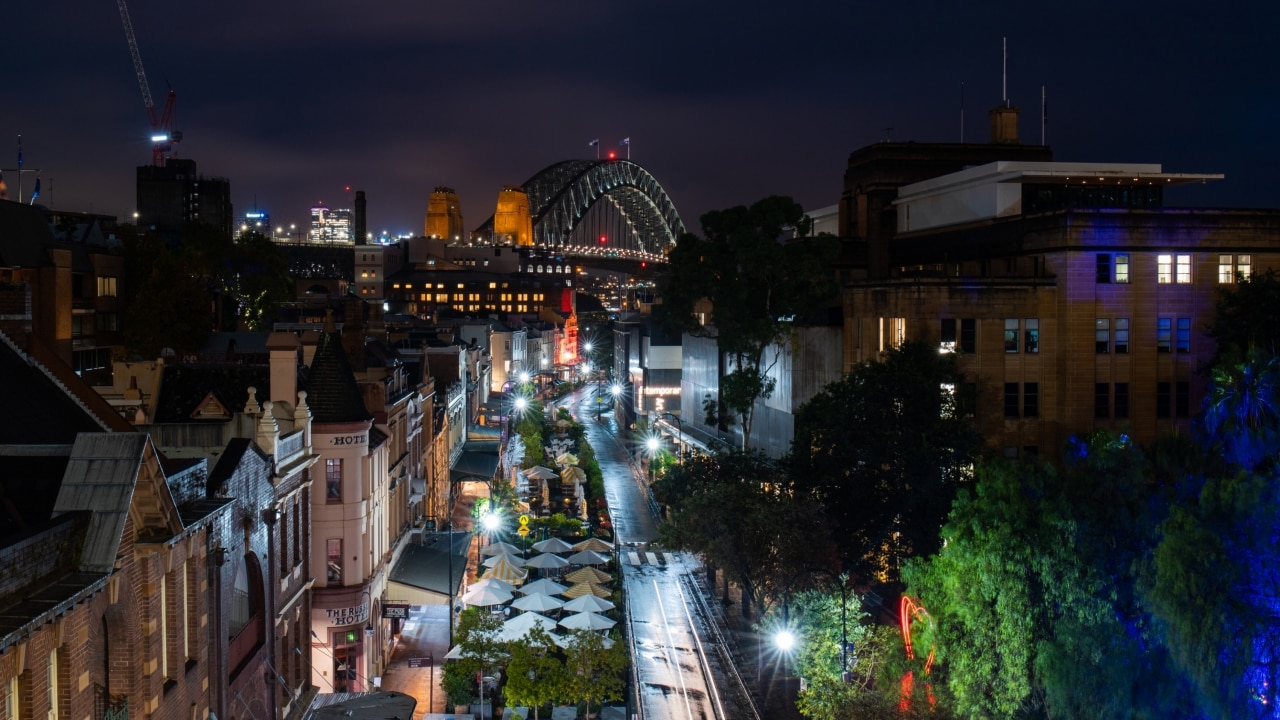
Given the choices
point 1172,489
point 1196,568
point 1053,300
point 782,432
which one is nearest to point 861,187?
point 782,432

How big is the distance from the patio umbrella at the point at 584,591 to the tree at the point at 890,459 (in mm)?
9391

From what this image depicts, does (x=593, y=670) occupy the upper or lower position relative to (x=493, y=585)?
lower

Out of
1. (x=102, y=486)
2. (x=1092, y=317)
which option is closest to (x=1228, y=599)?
(x=102, y=486)

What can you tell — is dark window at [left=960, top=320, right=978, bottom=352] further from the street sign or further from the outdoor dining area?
the street sign

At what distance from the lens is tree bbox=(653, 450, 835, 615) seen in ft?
139

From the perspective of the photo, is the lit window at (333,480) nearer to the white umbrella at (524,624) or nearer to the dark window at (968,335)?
the white umbrella at (524,624)

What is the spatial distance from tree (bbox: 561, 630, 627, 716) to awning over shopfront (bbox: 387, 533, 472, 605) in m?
8.72

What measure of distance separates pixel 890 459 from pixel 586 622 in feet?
45.3

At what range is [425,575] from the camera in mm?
46906

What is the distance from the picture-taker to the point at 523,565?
173 ft

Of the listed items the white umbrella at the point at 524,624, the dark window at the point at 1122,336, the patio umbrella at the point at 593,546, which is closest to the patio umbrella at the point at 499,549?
the patio umbrella at the point at 593,546

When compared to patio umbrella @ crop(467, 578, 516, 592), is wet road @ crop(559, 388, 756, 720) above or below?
below

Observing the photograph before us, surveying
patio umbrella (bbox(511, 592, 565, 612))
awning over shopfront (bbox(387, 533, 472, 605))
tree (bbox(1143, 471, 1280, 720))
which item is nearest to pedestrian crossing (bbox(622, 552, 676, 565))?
awning over shopfront (bbox(387, 533, 472, 605))

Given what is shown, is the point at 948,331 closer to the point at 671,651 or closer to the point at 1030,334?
the point at 1030,334
